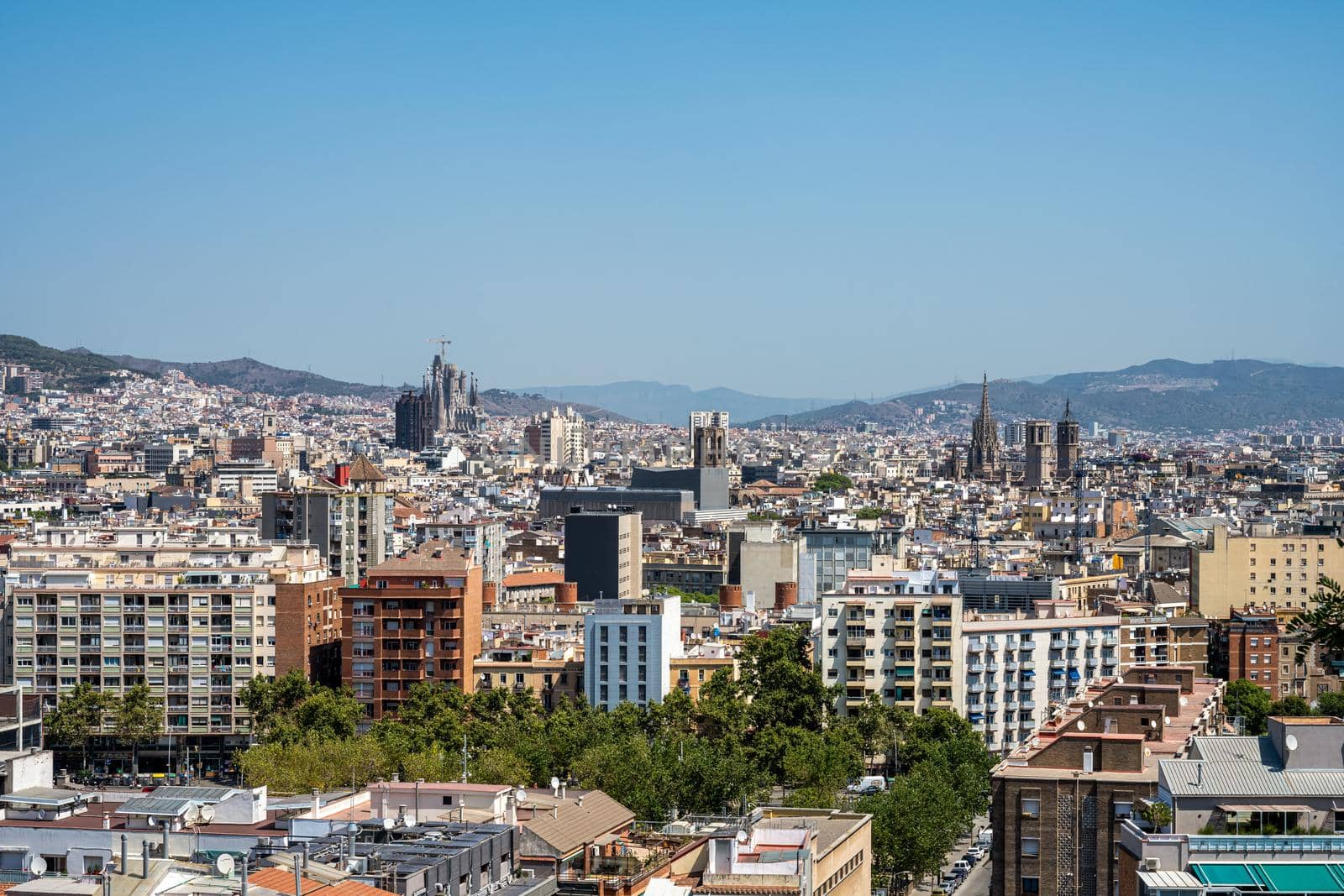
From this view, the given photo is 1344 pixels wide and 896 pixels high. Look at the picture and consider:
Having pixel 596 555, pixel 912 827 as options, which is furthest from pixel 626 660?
pixel 596 555

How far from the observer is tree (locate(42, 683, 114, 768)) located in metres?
66.5

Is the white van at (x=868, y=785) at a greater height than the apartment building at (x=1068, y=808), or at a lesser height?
lesser

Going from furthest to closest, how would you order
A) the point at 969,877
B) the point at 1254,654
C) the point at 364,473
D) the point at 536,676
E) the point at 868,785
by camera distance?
the point at 364,473
the point at 1254,654
the point at 536,676
the point at 868,785
the point at 969,877

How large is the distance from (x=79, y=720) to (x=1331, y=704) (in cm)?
3813

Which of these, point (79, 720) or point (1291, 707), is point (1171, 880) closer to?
point (79, 720)

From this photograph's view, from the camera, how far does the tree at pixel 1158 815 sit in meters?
29.3

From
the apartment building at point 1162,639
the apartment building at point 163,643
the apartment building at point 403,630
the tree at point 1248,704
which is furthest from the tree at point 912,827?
the apartment building at point 163,643

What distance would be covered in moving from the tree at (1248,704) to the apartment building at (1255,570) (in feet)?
69.4

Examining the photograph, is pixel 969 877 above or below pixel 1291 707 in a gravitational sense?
below

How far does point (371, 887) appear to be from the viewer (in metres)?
26.8

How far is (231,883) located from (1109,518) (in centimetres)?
15219

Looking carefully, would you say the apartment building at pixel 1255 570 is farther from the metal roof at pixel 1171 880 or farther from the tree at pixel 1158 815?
the metal roof at pixel 1171 880

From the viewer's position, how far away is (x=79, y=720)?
66.8 metres

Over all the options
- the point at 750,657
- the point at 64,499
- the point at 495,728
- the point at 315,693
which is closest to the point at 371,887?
the point at 495,728
